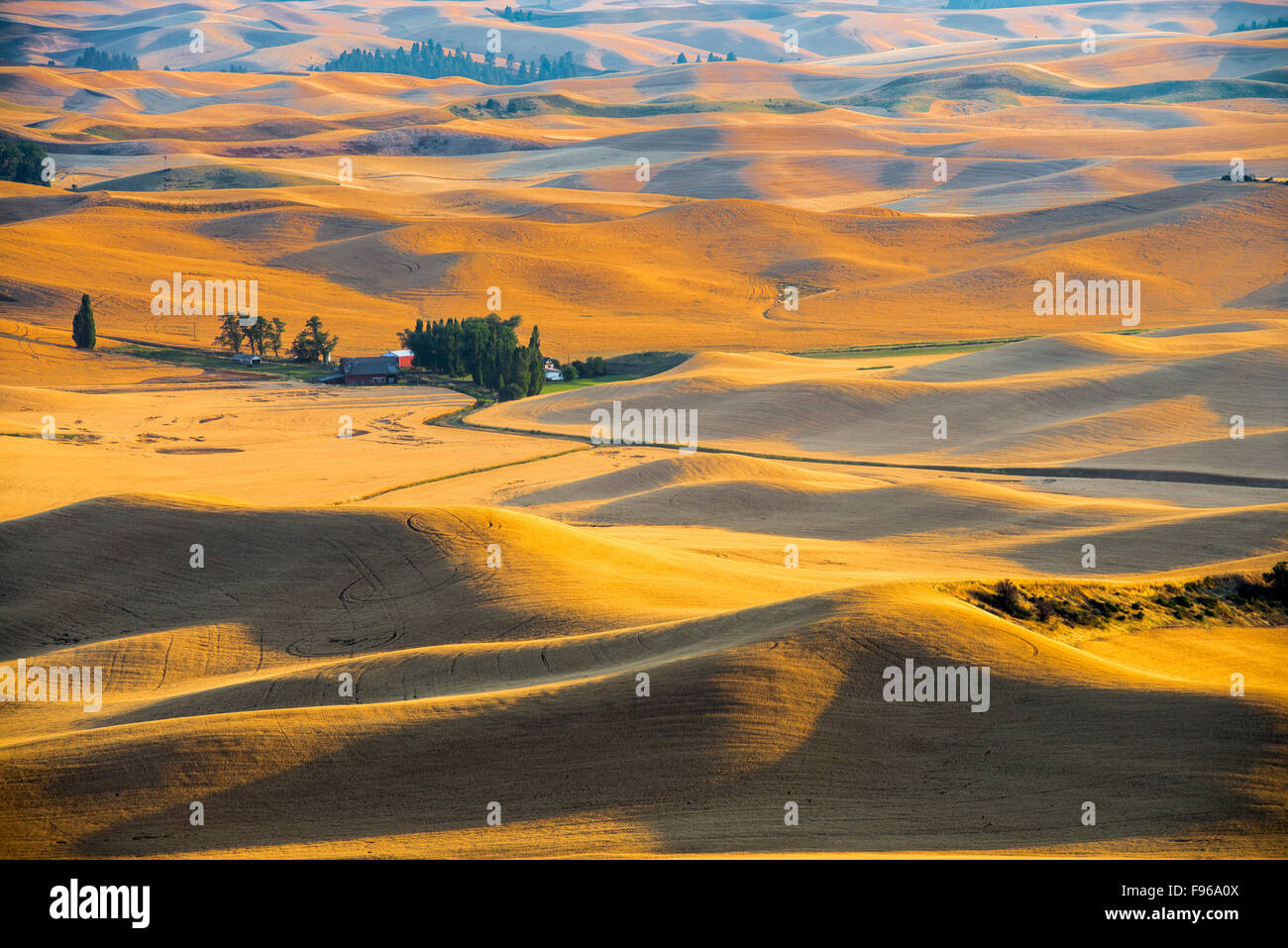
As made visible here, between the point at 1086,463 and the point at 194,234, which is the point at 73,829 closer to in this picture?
the point at 1086,463

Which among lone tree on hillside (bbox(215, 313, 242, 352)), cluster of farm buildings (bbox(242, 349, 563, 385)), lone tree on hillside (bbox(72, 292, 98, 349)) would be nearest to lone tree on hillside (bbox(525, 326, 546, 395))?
cluster of farm buildings (bbox(242, 349, 563, 385))

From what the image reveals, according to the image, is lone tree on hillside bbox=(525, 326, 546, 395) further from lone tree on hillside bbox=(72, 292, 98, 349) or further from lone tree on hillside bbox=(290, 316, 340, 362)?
lone tree on hillside bbox=(72, 292, 98, 349)

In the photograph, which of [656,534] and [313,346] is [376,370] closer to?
[313,346]

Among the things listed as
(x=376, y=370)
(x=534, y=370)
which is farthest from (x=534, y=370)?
(x=376, y=370)

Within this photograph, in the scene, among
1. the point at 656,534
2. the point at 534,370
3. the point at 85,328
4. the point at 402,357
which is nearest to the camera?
the point at 656,534

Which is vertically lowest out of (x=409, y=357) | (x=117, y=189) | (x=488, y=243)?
(x=409, y=357)

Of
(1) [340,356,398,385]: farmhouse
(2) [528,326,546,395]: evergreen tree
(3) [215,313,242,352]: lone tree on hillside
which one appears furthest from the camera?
(3) [215,313,242,352]: lone tree on hillside
